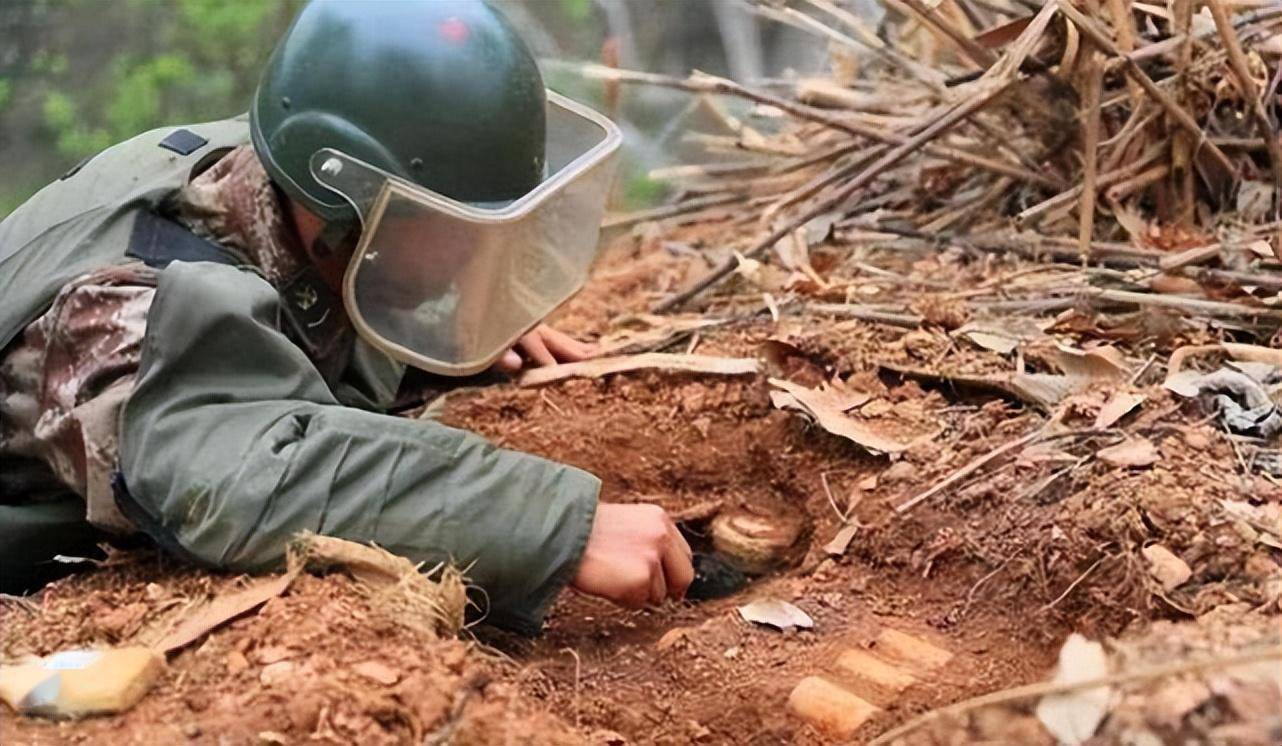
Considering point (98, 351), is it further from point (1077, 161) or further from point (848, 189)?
point (1077, 161)

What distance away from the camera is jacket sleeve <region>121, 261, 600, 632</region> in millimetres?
1478

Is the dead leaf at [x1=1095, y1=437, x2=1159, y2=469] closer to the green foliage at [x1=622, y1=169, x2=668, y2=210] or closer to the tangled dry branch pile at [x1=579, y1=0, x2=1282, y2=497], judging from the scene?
the tangled dry branch pile at [x1=579, y1=0, x2=1282, y2=497]

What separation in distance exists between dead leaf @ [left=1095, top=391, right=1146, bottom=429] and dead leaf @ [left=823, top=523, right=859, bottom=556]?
365mm

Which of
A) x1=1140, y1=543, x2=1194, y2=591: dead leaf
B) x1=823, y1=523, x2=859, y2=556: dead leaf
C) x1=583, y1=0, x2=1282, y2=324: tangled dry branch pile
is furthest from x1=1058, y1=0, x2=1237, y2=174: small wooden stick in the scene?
x1=1140, y1=543, x2=1194, y2=591: dead leaf

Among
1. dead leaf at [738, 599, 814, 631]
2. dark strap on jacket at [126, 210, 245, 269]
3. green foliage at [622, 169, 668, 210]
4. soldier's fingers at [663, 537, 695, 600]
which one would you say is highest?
dark strap on jacket at [126, 210, 245, 269]

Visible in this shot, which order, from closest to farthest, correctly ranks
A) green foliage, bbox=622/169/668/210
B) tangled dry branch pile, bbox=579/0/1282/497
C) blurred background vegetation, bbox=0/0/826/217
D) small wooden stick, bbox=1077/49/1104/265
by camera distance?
tangled dry branch pile, bbox=579/0/1282/497 → small wooden stick, bbox=1077/49/1104/265 → green foliage, bbox=622/169/668/210 → blurred background vegetation, bbox=0/0/826/217

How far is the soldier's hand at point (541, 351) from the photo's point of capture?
2.45m

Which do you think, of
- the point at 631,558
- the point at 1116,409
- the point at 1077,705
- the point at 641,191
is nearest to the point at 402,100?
the point at 631,558

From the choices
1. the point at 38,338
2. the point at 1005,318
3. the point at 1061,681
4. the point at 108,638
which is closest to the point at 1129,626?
the point at 1061,681

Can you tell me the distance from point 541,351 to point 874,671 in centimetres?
109

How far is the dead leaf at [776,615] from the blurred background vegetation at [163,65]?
285 cm

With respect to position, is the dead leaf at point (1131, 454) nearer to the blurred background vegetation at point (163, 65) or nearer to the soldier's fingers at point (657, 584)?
the soldier's fingers at point (657, 584)

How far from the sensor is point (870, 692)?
1.52 m

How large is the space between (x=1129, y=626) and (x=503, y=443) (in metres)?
1.14
